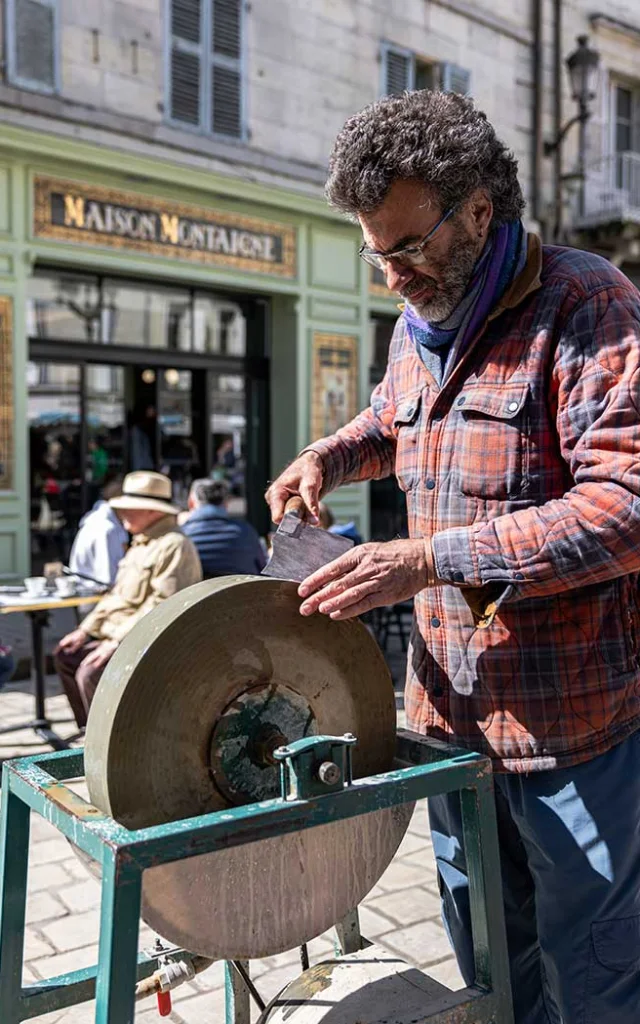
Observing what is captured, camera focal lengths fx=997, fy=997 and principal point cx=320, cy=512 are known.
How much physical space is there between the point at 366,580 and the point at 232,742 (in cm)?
34

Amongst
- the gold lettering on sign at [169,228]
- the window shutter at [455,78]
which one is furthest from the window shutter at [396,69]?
the gold lettering on sign at [169,228]

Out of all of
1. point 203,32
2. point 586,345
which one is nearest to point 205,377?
point 203,32

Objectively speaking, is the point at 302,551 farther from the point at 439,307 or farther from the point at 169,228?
the point at 169,228

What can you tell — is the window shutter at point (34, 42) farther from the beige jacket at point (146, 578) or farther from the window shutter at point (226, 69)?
the beige jacket at point (146, 578)

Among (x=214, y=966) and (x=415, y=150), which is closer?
(x=415, y=150)

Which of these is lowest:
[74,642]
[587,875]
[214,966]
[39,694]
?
[214,966]

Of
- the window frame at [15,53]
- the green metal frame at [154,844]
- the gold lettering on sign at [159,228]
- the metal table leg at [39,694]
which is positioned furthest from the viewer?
the gold lettering on sign at [159,228]

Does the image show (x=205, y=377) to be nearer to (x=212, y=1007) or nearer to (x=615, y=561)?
(x=212, y=1007)

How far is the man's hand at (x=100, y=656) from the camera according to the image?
4.99 m

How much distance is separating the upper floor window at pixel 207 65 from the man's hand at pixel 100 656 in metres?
6.25

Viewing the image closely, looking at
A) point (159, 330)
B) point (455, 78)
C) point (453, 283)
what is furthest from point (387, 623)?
point (455, 78)

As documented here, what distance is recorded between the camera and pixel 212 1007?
2.75 metres

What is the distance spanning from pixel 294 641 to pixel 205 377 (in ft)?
30.2

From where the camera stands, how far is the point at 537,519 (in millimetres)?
1591
